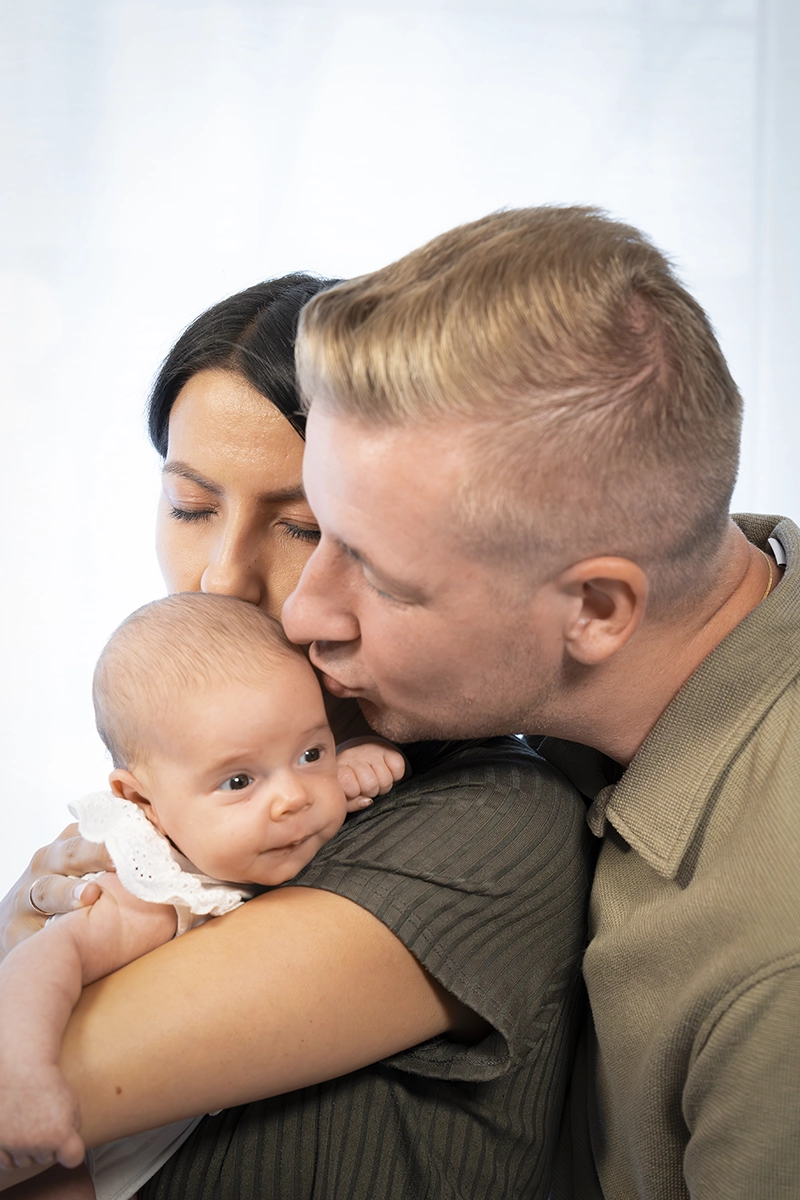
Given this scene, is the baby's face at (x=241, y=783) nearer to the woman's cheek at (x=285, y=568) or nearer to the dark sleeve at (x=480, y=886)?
the dark sleeve at (x=480, y=886)

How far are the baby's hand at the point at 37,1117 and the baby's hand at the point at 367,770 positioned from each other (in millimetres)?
500

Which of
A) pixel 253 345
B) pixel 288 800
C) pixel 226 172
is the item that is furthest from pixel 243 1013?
pixel 226 172

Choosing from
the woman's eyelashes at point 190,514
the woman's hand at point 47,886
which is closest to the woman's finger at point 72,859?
the woman's hand at point 47,886

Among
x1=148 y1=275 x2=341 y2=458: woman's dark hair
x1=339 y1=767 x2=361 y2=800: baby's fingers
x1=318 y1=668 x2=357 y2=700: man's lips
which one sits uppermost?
x1=148 y1=275 x2=341 y2=458: woman's dark hair

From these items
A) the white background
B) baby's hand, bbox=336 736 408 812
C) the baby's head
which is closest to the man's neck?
baby's hand, bbox=336 736 408 812

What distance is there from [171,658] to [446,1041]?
58 centimetres

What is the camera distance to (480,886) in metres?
1.29

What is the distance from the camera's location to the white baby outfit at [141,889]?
1.26m

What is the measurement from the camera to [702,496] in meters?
1.26

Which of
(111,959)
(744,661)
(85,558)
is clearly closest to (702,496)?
(744,661)

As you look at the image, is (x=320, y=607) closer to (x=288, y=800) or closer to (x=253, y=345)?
(x=288, y=800)

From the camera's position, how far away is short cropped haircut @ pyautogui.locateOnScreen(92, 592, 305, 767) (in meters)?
1.33

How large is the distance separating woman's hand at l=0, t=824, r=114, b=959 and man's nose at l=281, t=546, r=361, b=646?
417 millimetres

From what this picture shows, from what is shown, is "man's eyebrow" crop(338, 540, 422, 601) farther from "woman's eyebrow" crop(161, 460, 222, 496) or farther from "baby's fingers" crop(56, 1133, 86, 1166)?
"baby's fingers" crop(56, 1133, 86, 1166)
